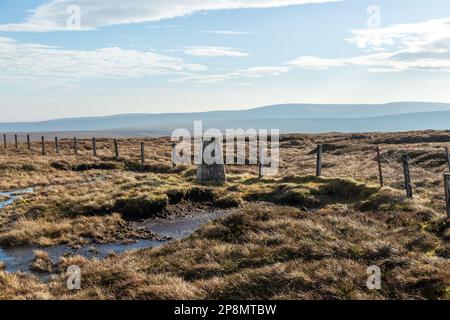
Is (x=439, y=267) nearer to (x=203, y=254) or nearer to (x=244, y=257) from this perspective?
(x=244, y=257)

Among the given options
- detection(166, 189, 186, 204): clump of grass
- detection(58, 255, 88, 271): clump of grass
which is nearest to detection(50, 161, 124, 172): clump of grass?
detection(166, 189, 186, 204): clump of grass

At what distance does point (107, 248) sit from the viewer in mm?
14547

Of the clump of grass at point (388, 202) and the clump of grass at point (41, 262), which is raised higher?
the clump of grass at point (388, 202)

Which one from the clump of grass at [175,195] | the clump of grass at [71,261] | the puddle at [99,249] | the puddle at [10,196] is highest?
the clump of grass at [175,195]

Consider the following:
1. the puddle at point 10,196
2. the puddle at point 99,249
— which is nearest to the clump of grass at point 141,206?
the puddle at point 99,249

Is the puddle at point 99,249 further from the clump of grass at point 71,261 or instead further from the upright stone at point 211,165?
the upright stone at point 211,165

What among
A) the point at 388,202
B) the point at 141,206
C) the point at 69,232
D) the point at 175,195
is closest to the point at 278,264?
the point at 388,202

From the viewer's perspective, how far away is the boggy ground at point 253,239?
9.38 meters

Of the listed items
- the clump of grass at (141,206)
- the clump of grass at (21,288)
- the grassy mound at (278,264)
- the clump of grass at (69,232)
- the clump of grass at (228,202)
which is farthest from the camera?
the clump of grass at (228,202)

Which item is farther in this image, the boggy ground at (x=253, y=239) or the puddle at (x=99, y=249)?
the puddle at (x=99, y=249)

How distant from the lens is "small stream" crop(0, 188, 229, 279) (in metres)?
13.3

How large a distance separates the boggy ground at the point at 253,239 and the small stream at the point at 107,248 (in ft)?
1.57
